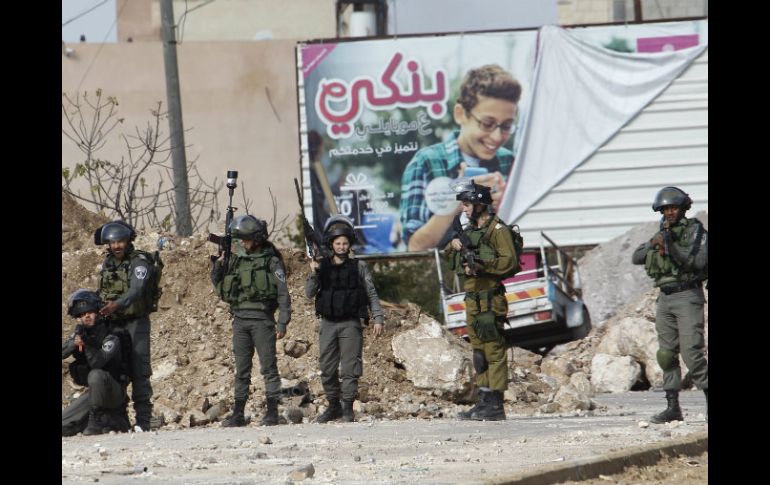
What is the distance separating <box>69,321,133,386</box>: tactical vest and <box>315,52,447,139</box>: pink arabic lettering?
46.1 ft

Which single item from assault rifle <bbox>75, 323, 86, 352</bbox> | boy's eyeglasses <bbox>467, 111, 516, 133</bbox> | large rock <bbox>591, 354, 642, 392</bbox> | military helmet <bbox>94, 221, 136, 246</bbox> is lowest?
large rock <bbox>591, 354, 642, 392</bbox>

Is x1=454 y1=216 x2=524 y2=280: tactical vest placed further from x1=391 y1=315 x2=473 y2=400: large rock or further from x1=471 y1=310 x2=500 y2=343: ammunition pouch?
x1=391 y1=315 x2=473 y2=400: large rock

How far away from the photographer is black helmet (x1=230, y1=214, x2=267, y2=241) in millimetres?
11367

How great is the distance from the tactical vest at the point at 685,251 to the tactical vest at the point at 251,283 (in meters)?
3.03

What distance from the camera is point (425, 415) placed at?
46.0 ft

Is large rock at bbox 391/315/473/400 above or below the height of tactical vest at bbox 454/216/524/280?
below

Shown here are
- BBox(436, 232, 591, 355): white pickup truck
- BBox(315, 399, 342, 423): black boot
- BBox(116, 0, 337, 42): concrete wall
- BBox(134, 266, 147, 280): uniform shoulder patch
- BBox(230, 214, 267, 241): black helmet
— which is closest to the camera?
BBox(134, 266, 147, 280): uniform shoulder patch

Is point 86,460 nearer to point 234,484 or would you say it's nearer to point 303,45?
point 234,484

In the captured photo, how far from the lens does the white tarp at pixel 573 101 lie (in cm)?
2453

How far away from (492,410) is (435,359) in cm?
370

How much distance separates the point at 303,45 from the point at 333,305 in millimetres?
13915

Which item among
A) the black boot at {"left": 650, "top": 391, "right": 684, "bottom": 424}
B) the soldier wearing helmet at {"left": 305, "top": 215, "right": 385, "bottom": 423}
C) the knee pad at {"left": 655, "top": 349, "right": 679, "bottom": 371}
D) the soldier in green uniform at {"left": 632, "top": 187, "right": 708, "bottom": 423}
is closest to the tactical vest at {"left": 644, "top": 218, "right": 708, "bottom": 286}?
the soldier in green uniform at {"left": 632, "top": 187, "right": 708, "bottom": 423}
